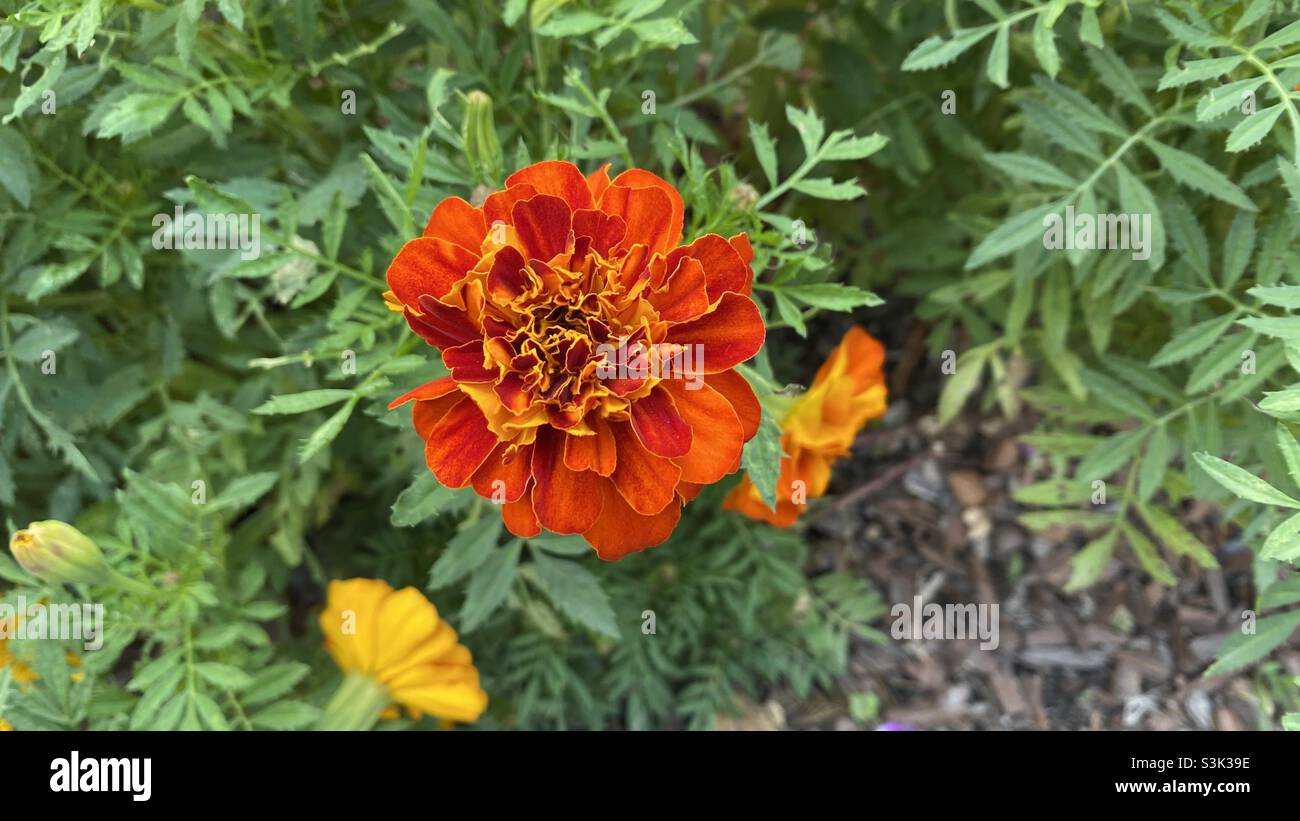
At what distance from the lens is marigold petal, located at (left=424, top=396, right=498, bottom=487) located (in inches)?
33.0

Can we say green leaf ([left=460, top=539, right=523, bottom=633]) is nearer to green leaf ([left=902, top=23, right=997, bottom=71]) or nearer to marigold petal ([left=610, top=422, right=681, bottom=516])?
marigold petal ([left=610, top=422, right=681, bottom=516])

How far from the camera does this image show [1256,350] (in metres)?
1.21

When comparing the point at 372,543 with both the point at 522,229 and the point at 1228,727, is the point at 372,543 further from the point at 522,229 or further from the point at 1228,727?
the point at 1228,727

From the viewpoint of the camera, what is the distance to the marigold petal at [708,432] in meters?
0.84

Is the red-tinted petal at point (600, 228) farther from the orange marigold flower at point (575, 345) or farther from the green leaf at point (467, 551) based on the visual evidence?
the green leaf at point (467, 551)

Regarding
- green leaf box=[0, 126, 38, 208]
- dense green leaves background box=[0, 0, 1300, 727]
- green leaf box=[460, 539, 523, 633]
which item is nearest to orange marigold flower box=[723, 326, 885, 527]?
dense green leaves background box=[0, 0, 1300, 727]

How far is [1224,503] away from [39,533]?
142cm

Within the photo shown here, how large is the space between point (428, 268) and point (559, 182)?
0.43 feet

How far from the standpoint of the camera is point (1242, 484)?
0.94 meters

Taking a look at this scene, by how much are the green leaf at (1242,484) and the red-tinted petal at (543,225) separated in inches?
23.2

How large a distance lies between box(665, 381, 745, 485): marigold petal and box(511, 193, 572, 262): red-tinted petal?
0.14 meters

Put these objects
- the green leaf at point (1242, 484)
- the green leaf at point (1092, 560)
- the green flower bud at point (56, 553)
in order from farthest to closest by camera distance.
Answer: the green leaf at point (1092, 560), the green flower bud at point (56, 553), the green leaf at point (1242, 484)

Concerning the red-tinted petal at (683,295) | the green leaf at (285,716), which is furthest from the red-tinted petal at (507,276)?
the green leaf at (285,716)
